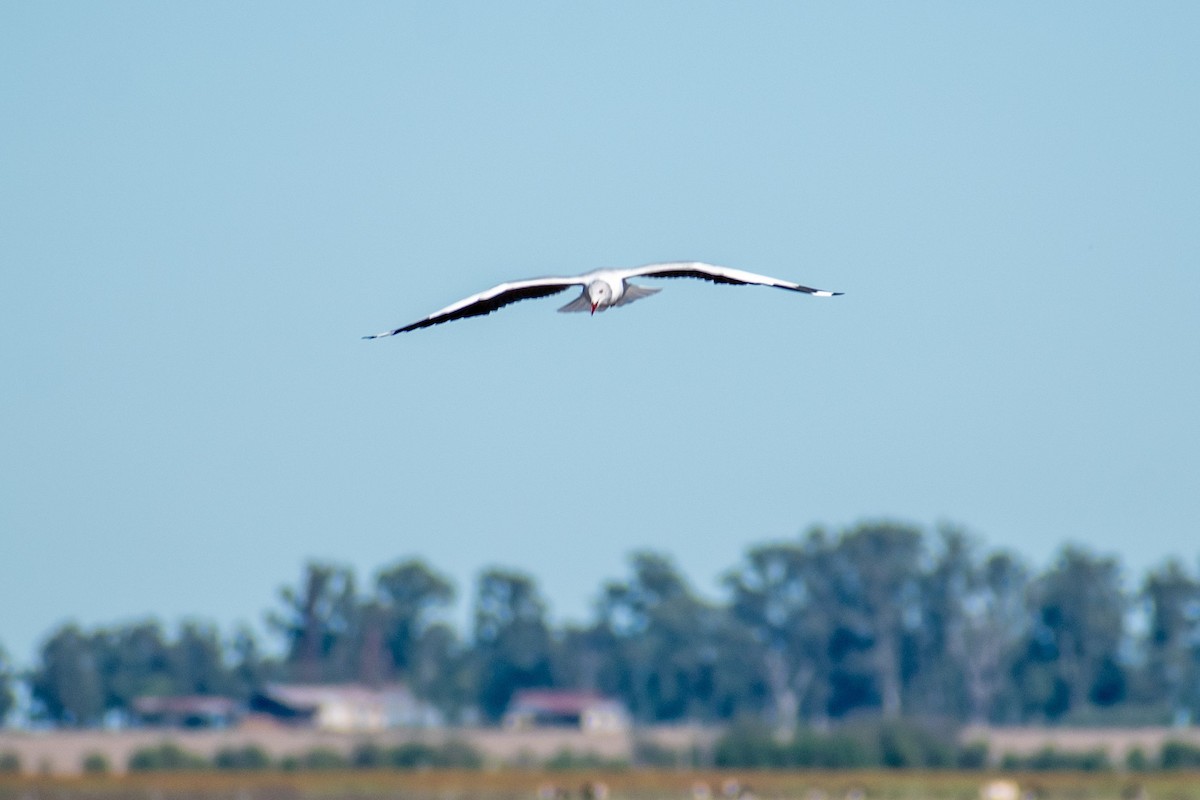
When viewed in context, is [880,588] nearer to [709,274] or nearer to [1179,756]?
[1179,756]

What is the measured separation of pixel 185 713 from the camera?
15238 cm

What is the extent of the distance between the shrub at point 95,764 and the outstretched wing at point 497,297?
199 feet

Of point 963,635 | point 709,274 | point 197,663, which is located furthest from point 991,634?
point 709,274

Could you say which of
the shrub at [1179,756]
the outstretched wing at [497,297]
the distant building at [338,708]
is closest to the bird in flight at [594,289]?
the outstretched wing at [497,297]

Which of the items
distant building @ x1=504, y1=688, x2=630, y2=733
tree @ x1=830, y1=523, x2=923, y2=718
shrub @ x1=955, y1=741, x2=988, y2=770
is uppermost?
tree @ x1=830, y1=523, x2=923, y2=718

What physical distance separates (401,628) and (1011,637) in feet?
136

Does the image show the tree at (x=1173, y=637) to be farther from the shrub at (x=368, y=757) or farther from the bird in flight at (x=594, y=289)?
the bird in flight at (x=594, y=289)

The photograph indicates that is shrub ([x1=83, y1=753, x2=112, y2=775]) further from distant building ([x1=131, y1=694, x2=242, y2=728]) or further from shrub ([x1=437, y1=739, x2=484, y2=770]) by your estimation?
distant building ([x1=131, y1=694, x2=242, y2=728])

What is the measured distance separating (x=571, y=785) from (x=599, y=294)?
49.9 m

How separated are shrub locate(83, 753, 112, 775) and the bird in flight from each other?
6081cm

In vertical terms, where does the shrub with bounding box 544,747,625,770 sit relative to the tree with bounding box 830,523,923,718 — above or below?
below

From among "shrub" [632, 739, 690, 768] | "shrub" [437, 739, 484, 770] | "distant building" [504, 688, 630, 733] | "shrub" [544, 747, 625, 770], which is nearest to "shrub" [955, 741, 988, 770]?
"shrub" [632, 739, 690, 768]

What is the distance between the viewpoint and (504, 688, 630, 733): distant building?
146 m

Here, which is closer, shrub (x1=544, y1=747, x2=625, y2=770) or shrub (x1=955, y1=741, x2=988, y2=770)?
shrub (x1=955, y1=741, x2=988, y2=770)
